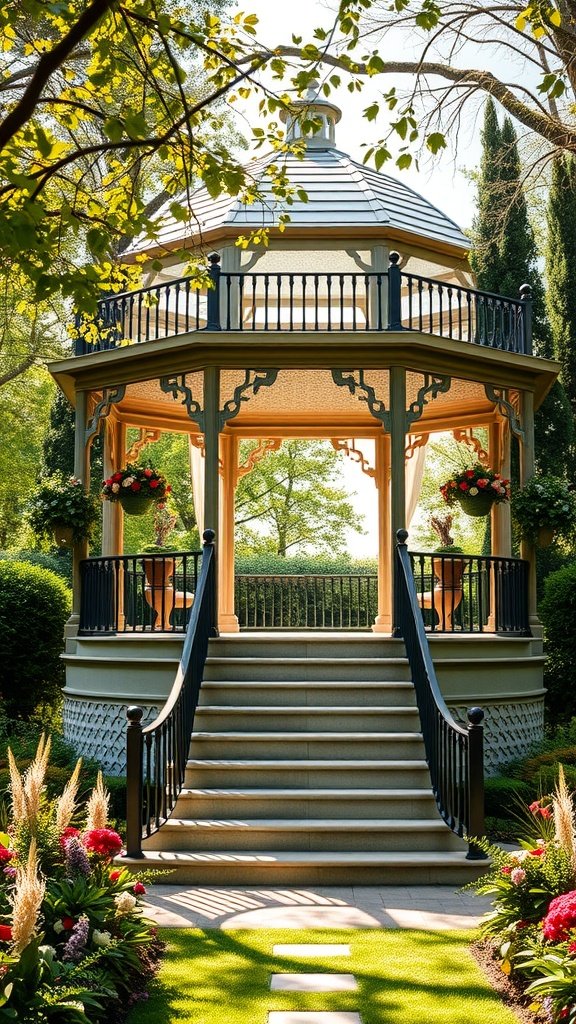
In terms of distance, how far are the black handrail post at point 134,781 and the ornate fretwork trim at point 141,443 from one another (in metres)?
7.01

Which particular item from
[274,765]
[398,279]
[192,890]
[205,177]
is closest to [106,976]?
[192,890]

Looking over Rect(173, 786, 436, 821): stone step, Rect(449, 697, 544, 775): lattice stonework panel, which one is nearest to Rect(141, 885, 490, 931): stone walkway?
Rect(173, 786, 436, 821): stone step

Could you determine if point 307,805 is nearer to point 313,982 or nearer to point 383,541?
A: point 313,982

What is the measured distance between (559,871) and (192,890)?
3.18 metres

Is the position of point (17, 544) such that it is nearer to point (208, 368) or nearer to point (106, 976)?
point (208, 368)

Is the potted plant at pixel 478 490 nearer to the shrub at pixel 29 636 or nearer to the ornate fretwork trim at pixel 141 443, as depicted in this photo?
the ornate fretwork trim at pixel 141 443

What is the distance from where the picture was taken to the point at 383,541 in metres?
14.6

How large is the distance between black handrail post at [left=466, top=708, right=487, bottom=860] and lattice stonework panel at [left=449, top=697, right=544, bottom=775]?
284 cm

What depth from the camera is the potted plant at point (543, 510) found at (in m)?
11.4

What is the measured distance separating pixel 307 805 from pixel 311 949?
2.40 m

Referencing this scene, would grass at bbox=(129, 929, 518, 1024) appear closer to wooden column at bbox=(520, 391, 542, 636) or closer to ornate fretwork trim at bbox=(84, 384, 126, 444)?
wooden column at bbox=(520, 391, 542, 636)

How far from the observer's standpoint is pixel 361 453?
15.3 metres

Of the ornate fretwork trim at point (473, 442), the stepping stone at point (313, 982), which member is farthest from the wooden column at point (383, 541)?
the stepping stone at point (313, 982)

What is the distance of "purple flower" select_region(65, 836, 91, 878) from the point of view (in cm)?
523
